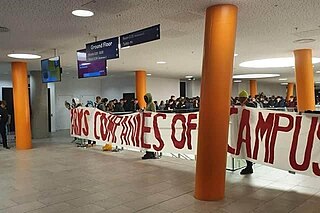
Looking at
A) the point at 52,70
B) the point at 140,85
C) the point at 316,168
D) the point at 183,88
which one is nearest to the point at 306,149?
the point at 316,168

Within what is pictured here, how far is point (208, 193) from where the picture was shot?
180 inches

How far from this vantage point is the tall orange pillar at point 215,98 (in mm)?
4465

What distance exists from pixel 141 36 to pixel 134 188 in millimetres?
2757

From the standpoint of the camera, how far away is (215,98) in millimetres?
4480

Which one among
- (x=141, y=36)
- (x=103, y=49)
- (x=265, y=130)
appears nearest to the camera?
(x=265, y=130)

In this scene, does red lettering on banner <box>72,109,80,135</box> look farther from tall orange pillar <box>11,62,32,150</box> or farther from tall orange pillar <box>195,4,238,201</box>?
tall orange pillar <box>195,4,238,201</box>

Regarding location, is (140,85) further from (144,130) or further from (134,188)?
(134,188)

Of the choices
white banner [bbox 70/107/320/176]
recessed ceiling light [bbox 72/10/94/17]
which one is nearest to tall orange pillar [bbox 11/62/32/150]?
white banner [bbox 70/107/320/176]

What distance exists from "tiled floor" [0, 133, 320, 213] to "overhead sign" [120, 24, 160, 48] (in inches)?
104

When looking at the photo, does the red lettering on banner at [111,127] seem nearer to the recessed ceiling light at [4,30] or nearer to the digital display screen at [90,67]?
the digital display screen at [90,67]

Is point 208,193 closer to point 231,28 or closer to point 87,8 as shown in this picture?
point 231,28

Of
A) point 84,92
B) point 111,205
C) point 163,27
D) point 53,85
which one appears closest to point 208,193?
point 111,205

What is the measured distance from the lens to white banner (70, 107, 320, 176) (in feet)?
14.7

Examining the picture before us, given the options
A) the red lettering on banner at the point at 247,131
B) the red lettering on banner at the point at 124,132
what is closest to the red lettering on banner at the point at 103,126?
the red lettering on banner at the point at 124,132
